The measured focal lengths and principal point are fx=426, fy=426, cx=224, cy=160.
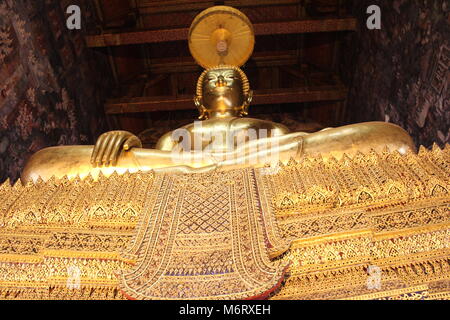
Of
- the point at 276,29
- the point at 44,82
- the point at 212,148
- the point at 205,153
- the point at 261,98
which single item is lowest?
the point at 261,98

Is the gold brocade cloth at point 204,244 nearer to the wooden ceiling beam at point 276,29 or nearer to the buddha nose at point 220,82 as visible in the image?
the buddha nose at point 220,82

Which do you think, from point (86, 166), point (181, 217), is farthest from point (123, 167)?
point (181, 217)

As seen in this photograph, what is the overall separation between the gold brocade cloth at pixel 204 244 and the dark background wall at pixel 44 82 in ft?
6.29

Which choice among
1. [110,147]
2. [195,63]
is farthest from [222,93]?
[195,63]

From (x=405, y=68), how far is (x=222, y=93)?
1711 mm

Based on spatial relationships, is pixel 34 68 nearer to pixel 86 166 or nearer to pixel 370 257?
pixel 86 166

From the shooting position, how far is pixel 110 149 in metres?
2.70

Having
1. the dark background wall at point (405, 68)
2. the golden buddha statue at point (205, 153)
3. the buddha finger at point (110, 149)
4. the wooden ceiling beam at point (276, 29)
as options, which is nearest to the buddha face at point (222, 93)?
the wooden ceiling beam at point (276, 29)

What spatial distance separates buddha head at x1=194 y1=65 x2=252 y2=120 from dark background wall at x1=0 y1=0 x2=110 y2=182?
1515mm

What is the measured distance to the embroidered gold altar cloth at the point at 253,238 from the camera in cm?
154

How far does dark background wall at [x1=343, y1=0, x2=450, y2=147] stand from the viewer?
10.8ft

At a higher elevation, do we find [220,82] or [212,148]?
[220,82]

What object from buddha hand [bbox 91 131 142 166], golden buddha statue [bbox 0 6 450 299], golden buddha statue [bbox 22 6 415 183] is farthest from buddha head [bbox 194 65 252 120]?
golden buddha statue [bbox 0 6 450 299]

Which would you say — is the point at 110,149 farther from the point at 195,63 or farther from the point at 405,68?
the point at 195,63
